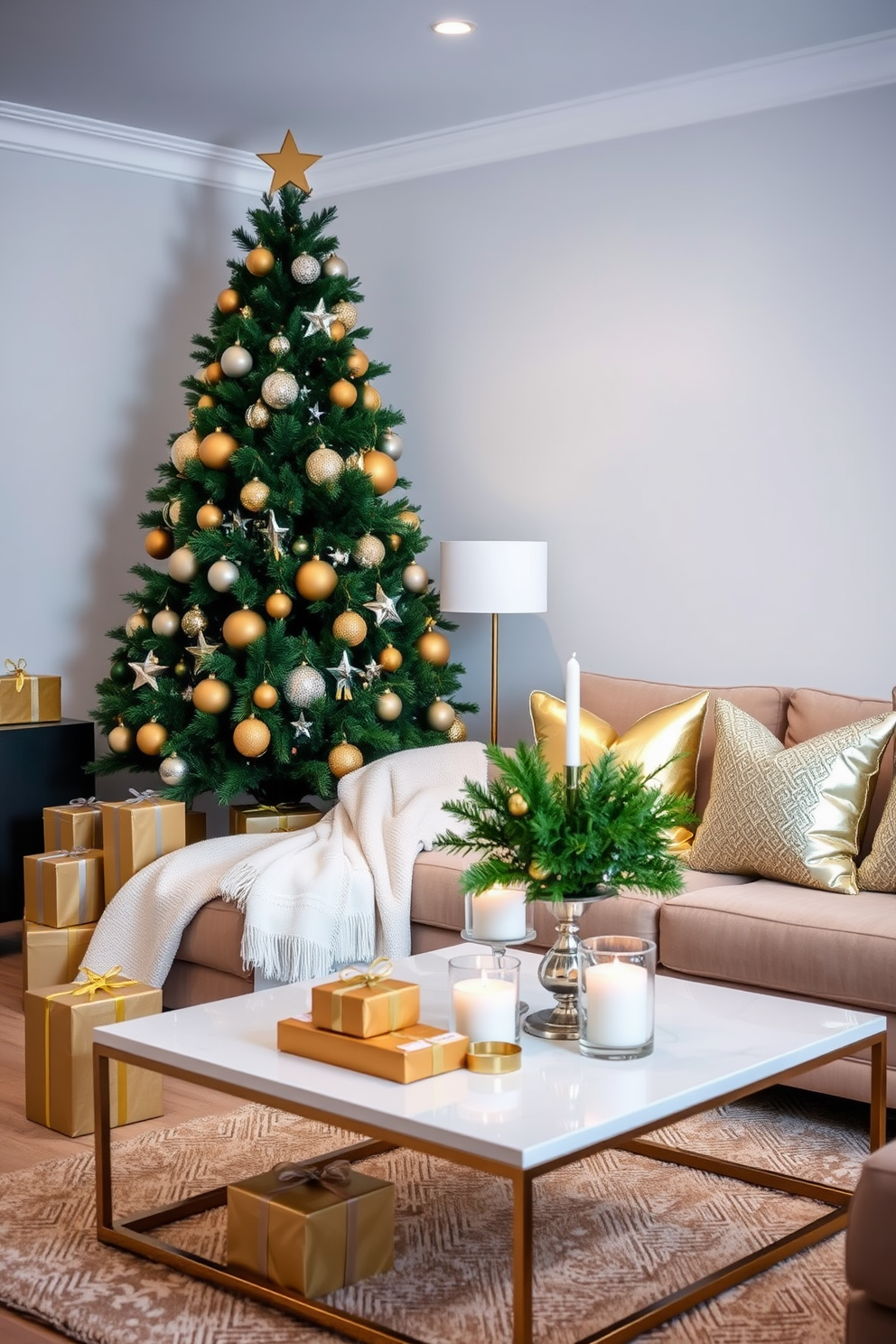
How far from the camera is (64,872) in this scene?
3.81m

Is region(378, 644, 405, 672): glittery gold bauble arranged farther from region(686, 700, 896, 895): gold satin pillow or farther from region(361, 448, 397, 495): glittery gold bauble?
region(686, 700, 896, 895): gold satin pillow

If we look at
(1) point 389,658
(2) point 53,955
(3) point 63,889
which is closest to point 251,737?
(1) point 389,658

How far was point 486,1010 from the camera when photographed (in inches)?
85.8

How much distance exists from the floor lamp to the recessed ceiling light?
1.38 m

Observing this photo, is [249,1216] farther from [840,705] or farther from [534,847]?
[840,705]

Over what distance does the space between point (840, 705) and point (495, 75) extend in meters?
2.10

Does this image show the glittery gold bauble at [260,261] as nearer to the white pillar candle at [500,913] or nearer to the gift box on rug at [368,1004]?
the white pillar candle at [500,913]

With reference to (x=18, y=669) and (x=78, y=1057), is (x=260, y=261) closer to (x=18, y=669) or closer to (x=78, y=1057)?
(x=18, y=669)

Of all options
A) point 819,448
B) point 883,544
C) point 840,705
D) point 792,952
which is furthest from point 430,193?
point 792,952

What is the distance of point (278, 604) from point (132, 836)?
79cm

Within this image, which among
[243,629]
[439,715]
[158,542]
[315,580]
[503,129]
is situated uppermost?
[503,129]

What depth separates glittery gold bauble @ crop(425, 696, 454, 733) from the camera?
14.7 ft

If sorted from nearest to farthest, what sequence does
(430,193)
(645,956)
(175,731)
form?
1. (645,956)
2. (175,731)
3. (430,193)

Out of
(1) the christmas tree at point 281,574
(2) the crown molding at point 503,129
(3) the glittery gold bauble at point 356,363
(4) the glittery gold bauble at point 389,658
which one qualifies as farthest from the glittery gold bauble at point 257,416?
(2) the crown molding at point 503,129
